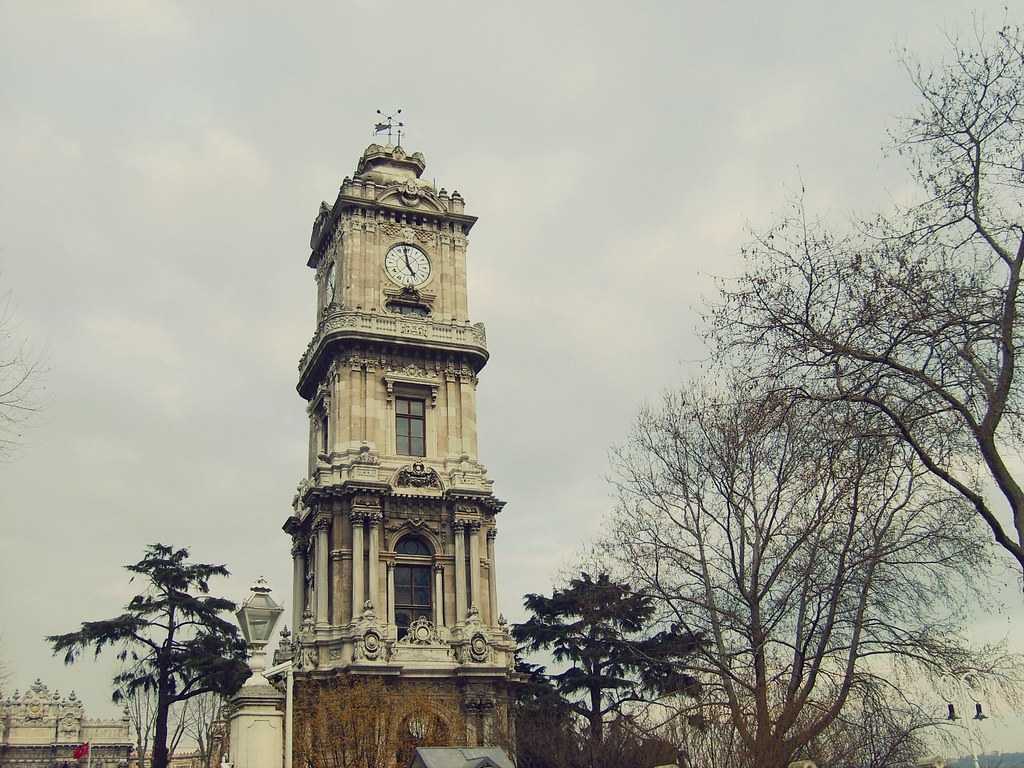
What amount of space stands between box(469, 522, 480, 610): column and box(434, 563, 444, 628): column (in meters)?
1.24

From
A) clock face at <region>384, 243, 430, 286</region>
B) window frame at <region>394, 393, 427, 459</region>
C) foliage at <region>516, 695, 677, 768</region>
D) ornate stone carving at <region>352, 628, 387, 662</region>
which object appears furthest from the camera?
clock face at <region>384, 243, 430, 286</region>

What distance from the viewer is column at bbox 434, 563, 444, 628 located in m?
46.9

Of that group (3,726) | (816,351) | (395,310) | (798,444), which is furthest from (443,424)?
(3,726)

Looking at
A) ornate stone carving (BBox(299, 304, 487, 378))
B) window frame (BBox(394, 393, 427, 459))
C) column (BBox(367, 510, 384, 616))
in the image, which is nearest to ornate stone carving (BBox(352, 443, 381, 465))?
window frame (BBox(394, 393, 427, 459))

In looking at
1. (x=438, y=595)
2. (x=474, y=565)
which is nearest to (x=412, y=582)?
(x=438, y=595)

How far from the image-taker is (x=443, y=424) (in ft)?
166

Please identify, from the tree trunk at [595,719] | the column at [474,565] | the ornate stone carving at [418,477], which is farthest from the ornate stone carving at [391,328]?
the tree trunk at [595,719]

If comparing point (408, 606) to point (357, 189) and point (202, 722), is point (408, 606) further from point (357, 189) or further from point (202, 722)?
point (202, 722)

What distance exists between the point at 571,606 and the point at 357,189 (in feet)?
72.7

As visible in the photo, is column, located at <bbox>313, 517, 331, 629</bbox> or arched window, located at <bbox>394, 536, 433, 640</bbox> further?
arched window, located at <bbox>394, 536, 433, 640</bbox>

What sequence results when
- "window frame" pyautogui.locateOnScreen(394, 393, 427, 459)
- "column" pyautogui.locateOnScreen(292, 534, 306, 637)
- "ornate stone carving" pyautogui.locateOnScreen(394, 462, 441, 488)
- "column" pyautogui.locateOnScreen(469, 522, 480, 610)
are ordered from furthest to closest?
"column" pyautogui.locateOnScreen(292, 534, 306, 637)
"window frame" pyautogui.locateOnScreen(394, 393, 427, 459)
"ornate stone carving" pyautogui.locateOnScreen(394, 462, 441, 488)
"column" pyautogui.locateOnScreen(469, 522, 480, 610)

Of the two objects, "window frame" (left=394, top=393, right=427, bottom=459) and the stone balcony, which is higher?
the stone balcony

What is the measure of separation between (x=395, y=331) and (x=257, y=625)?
124 ft

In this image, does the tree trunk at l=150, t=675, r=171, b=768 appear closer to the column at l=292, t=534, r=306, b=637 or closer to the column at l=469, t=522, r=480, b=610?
the column at l=292, t=534, r=306, b=637
